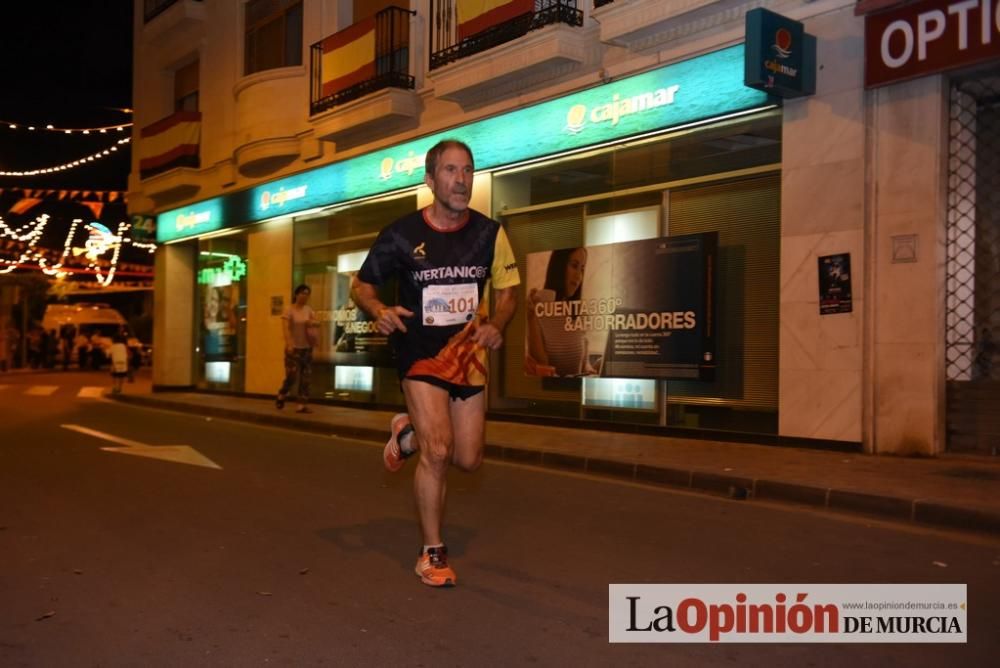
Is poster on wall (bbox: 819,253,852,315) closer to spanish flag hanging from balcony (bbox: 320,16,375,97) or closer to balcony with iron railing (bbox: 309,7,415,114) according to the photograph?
balcony with iron railing (bbox: 309,7,415,114)

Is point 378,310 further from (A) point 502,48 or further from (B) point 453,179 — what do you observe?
(A) point 502,48

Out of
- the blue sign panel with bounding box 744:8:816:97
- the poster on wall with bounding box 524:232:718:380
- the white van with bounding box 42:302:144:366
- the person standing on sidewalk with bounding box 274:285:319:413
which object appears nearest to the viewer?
the blue sign panel with bounding box 744:8:816:97

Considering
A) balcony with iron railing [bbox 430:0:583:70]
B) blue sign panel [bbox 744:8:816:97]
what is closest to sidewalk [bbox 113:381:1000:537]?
blue sign panel [bbox 744:8:816:97]

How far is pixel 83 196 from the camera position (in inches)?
929

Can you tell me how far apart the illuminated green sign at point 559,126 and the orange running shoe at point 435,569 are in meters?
6.98

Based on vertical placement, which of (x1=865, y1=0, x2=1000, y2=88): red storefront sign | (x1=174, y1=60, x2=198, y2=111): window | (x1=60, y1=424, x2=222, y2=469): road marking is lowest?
(x1=60, y1=424, x2=222, y2=469): road marking

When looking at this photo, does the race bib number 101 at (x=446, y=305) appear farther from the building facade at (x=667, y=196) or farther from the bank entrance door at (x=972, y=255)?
the bank entrance door at (x=972, y=255)

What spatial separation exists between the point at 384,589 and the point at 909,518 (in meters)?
3.92

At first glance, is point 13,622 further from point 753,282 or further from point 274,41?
point 274,41

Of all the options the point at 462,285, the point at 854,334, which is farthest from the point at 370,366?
the point at 462,285

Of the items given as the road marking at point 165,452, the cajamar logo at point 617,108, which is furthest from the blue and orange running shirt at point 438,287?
the cajamar logo at point 617,108

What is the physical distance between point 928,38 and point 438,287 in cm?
629

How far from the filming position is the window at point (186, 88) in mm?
21422

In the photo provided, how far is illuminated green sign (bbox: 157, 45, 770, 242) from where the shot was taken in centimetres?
1026
